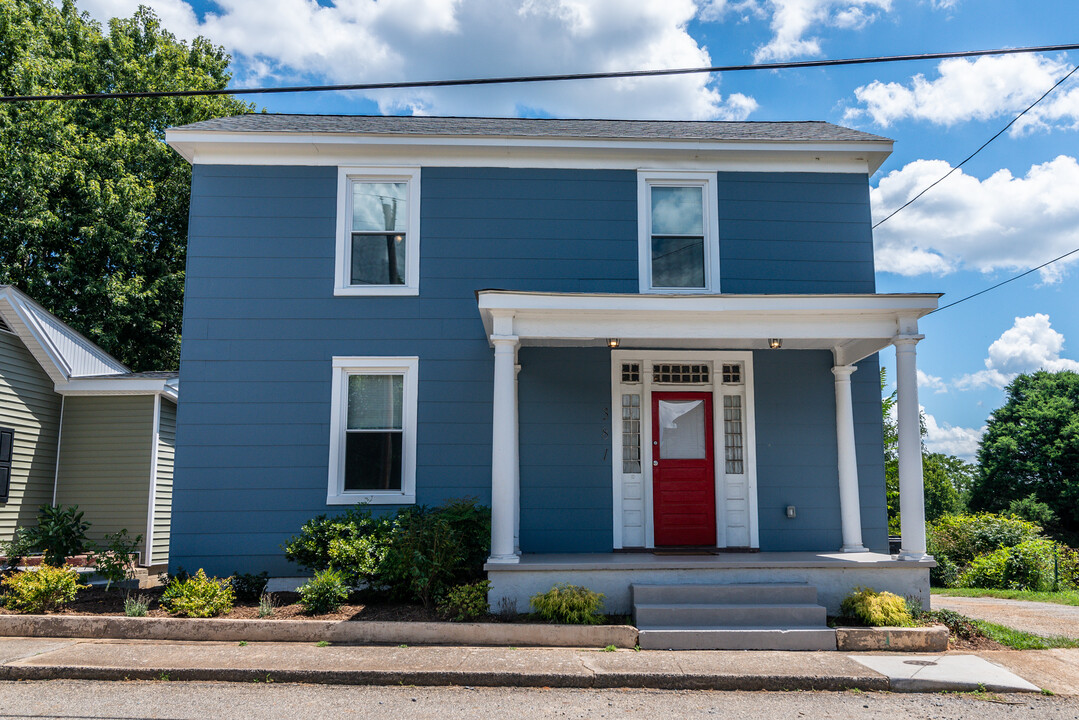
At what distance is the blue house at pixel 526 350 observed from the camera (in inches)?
377

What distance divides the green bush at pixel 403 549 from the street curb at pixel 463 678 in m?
1.77

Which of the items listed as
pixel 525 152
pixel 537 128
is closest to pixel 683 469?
pixel 525 152

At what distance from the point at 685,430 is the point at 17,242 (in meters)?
16.3

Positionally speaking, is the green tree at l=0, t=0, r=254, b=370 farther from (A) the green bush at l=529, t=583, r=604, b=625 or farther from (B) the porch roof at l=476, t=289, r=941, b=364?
(A) the green bush at l=529, t=583, r=604, b=625

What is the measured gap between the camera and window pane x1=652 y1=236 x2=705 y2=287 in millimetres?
10133

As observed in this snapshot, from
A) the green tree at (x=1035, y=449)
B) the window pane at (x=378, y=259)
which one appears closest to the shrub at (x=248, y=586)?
the window pane at (x=378, y=259)

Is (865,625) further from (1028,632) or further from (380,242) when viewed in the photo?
(380,242)

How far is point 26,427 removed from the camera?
11914mm

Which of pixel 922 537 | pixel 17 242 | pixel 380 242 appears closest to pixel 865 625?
pixel 922 537

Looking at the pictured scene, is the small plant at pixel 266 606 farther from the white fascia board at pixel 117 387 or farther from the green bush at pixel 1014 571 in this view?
the green bush at pixel 1014 571

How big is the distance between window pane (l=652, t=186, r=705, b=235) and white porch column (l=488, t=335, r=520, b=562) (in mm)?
3145

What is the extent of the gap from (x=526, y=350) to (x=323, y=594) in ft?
12.4

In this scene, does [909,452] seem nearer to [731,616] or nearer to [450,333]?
[731,616]

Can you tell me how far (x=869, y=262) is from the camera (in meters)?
10.2
